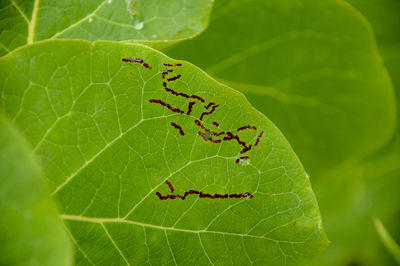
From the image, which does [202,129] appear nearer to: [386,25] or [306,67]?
[306,67]

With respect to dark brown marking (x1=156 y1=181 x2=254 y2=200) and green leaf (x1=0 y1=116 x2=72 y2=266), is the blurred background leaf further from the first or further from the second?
green leaf (x1=0 y1=116 x2=72 y2=266)

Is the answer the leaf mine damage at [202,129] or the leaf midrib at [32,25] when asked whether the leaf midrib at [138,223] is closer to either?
the leaf mine damage at [202,129]

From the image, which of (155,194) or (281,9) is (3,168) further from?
(281,9)

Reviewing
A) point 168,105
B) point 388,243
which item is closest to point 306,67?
point 168,105

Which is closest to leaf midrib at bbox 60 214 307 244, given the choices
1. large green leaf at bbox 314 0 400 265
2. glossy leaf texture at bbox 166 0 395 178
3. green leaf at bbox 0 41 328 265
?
green leaf at bbox 0 41 328 265

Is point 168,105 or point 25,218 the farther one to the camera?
point 168,105

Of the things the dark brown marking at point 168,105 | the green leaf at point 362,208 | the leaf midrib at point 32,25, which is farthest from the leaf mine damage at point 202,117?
the green leaf at point 362,208
